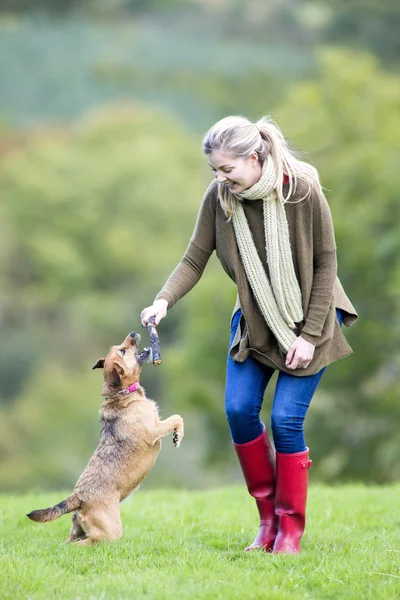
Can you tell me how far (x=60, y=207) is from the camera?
59000 mm

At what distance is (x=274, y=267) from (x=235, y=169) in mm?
644

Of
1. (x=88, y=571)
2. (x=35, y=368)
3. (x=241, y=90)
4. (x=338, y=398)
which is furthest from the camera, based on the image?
(x=241, y=90)

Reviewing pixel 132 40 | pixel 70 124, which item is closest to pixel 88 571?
pixel 132 40

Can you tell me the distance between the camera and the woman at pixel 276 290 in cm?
576

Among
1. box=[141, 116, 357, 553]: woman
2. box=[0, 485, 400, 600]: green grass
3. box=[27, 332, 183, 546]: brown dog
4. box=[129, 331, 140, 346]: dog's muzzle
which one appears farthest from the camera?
box=[129, 331, 140, 346]: dog's muzzle

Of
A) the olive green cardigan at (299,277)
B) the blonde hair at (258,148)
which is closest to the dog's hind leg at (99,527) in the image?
the olive green cardigan at (299,277)

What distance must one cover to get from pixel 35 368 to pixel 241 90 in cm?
2533

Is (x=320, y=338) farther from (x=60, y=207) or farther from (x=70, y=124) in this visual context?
(x=70, y=124)

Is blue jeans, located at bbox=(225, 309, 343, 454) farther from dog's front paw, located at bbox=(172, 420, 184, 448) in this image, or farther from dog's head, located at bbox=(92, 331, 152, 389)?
dog's head, located at bbox=(92, 331, 152, 389)

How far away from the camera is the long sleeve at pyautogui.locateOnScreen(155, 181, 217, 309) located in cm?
609

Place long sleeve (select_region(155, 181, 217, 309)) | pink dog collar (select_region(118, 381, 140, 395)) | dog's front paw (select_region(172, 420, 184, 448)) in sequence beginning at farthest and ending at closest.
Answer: pink dog collar (select_region(118, 381, 140, 395)), dog's front paw (select_region(172, 420, 184, 448)), long sleeve (select_region(155, 181, 217, 309))

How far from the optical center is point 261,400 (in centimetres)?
592

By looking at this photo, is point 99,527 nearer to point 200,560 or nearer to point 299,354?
point 200,560

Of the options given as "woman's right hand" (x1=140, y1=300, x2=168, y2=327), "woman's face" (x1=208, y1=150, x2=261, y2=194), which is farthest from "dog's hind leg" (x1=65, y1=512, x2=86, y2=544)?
"woman's face" (x1=208, y1=150, x2=261, y2=194)
